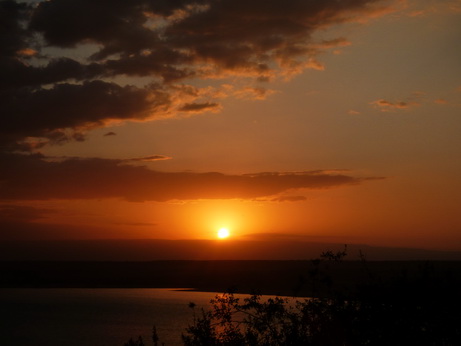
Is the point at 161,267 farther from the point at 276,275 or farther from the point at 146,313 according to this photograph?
the point at 146,313

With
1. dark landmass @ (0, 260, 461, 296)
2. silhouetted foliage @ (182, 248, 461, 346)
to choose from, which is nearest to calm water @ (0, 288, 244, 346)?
dark landmass @ (0, 260, 461, 296)

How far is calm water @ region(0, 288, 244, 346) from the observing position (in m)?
28.2

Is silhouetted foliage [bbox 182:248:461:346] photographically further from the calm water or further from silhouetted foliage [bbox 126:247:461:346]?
the calm water

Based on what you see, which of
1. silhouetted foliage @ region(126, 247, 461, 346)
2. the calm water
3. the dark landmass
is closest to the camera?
A: silhouetted foliage @ region(126, 247, 461, 346)

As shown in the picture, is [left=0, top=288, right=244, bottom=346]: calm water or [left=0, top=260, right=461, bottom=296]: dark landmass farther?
[left=0, top=260, right=461, bottom=296]: dark landmass

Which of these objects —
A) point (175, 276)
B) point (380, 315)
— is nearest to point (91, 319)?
point (380, 315)

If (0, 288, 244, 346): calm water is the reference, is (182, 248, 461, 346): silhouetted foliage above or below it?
below

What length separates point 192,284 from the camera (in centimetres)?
6372

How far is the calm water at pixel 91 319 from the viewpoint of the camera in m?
28.2

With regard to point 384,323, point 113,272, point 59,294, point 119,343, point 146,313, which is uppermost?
point 113,272

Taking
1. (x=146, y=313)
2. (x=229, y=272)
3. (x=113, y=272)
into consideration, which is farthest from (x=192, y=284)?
(x=146, y=313)

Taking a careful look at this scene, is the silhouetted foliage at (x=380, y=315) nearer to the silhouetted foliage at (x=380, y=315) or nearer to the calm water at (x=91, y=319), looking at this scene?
the silhouetted foliage at (x=380, y=315)

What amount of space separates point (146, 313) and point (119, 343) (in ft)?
35.9

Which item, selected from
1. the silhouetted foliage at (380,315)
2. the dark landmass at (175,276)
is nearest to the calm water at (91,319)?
the dark landmass at (175,276)
